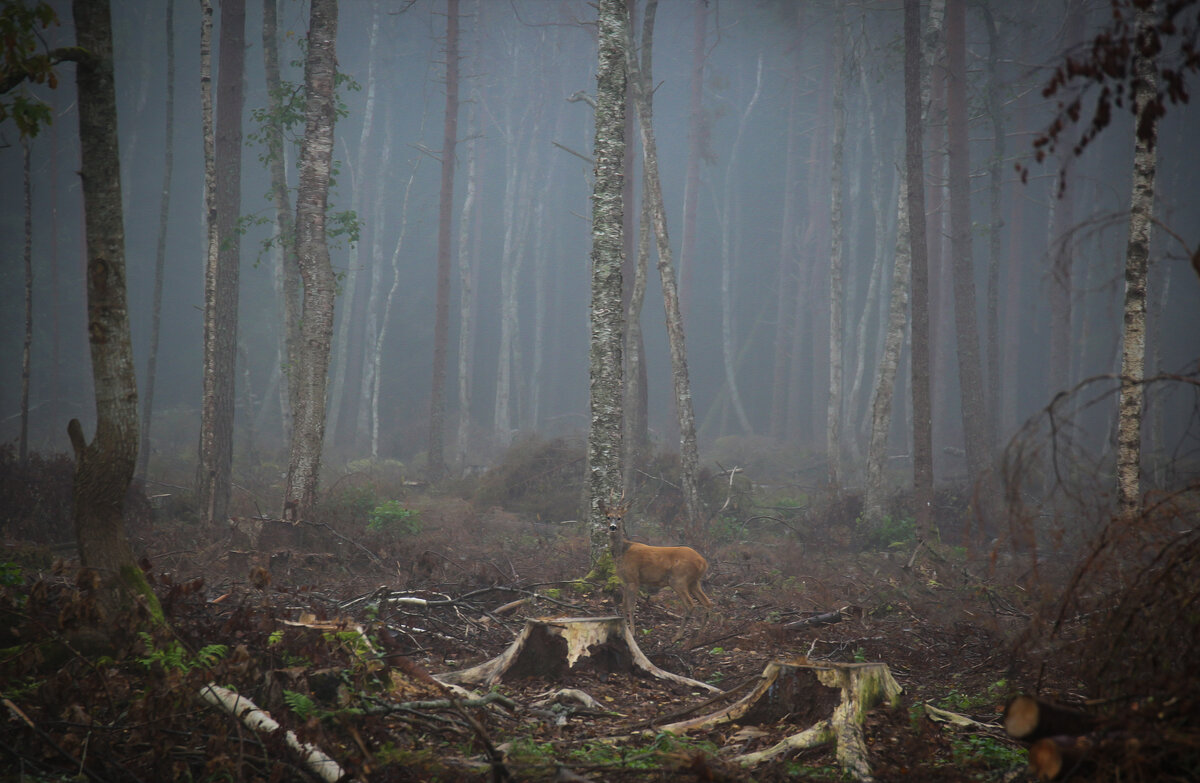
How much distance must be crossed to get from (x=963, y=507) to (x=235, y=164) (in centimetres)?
1692

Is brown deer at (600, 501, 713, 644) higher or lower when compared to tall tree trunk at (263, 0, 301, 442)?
Answer: lower

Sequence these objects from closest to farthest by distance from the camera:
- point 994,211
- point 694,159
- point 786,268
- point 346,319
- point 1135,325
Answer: point 1135,325 < point 994,211 < point 694,159 < point 346,319 < point 786,268

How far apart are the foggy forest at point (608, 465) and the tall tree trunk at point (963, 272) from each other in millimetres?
83

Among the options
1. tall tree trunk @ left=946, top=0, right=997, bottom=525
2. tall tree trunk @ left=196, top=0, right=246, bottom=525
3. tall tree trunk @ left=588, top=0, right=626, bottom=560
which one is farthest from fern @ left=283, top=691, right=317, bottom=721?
tall tree trunk @ left=946, top=0, right=997, bottom=525

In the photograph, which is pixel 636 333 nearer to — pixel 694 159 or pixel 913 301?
pixel 913 301

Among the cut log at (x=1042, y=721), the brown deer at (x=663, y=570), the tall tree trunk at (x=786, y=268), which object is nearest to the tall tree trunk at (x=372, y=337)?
the tall tree trunk at (x=786, y=268)

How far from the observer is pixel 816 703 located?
4.51 m

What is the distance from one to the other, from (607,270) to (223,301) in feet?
27.1

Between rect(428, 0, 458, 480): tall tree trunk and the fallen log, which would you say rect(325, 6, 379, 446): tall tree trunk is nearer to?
rect(428, 0, 458, 480): tall tree trunk

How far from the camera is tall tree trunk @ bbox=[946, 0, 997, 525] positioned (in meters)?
15.2

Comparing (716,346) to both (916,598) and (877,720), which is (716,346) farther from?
(877,720)

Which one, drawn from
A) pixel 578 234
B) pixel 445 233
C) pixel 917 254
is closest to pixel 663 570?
pixel 917 254

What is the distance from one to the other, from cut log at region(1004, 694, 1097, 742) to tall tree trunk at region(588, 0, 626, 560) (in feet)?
21.6

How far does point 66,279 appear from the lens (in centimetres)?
3067
